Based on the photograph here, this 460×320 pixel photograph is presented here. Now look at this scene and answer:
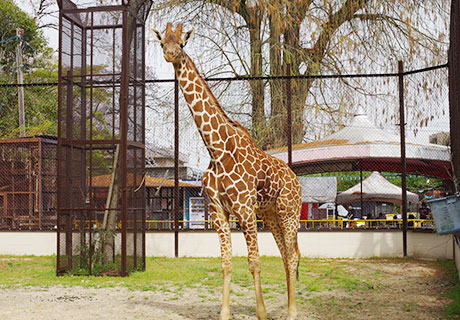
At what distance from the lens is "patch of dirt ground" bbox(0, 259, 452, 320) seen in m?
6.32

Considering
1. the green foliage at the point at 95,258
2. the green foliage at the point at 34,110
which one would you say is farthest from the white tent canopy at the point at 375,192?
the green foliage at the point at 95,258

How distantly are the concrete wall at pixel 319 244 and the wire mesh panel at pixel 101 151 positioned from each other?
6.56 ft

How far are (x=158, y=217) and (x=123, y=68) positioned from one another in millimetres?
12360

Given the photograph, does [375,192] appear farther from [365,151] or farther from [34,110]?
[34,110]

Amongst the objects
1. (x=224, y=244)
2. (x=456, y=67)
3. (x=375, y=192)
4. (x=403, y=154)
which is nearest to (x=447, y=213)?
(x=224, y=244)

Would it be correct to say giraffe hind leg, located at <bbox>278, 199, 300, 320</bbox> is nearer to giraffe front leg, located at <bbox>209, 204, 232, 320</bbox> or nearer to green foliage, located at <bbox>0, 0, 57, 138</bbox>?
giraffe front leg, located at <bbox>209, 204, 232, 320</bbox>

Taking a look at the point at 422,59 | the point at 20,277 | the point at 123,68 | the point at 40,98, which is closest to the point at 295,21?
the point at 422,59

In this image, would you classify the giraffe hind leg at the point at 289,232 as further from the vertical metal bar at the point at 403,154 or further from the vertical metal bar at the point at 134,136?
the vertical metal bar at the point at 403,154

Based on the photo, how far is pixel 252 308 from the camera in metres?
6.72

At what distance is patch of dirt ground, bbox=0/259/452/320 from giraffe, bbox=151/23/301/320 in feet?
2.45

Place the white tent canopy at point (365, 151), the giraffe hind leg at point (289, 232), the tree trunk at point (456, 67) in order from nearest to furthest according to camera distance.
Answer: the giraffe hind leg at point (289, 232) < the tree trunk at point (456, 67) < the white tent canopy at point (365, 151)

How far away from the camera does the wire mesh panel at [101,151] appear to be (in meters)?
9.45

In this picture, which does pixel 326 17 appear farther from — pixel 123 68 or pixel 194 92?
pixel 194 92

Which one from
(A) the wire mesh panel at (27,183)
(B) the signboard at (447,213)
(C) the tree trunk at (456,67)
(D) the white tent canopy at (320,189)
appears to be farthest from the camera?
(D) the white tent canopy at (320,189)
